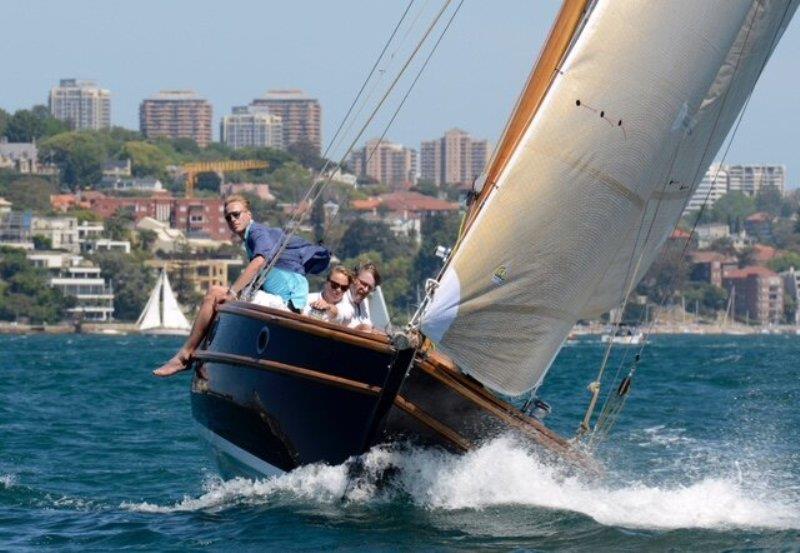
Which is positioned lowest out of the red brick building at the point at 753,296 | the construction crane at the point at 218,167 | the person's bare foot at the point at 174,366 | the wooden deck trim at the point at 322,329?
the red brick building at the point at 753,296

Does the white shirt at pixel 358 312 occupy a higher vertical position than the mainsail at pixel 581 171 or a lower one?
lower

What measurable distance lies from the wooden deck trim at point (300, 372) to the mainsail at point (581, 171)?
51 centimetres

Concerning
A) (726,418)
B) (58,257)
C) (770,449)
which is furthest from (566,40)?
(58,257)

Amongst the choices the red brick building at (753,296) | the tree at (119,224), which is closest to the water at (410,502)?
the tree at (119,224)

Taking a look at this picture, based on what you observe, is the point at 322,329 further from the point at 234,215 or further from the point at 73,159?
the point at 73,159

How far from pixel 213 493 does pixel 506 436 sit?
7.61 ft

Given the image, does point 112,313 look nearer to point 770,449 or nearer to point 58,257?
point 58,257

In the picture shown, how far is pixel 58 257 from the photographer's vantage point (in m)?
128

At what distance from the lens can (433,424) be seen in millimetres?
12102

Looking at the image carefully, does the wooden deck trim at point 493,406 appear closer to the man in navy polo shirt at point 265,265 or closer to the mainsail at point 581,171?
the mainsail at point 581,171

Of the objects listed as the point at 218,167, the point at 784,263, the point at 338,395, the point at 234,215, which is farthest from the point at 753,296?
the point at 338,395

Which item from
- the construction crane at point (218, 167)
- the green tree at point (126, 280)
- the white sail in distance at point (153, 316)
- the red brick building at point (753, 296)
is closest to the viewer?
the white sail in distance at point (153, 316)

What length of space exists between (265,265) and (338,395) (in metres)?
1.40

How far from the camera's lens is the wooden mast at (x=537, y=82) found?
12.3 m
